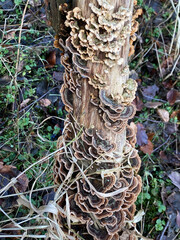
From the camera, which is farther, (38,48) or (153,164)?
(38,48)

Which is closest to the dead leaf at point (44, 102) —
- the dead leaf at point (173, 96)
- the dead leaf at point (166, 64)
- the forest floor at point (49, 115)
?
the forest floor at point (49, 115)

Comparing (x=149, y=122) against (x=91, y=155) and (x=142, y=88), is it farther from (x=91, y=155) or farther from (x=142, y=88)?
(x=91, y=155)

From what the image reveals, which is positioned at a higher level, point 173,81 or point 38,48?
point 38,48

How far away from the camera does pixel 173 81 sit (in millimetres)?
4148

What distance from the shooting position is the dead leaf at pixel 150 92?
392 cm

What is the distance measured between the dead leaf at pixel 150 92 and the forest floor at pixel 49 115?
0.7 inches

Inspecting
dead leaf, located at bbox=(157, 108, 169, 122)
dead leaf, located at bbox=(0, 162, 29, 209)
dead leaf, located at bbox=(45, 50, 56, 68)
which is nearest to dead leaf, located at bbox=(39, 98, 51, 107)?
dead leaf, located at bbox=(45, 50, 56, 68)

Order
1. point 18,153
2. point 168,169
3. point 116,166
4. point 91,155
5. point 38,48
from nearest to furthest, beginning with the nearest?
point 91,155
point 116,166
point 18,153
point 168,169
point 38,48

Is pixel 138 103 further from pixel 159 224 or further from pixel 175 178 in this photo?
pixel 159 224

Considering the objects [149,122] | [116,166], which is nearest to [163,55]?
[149,122]

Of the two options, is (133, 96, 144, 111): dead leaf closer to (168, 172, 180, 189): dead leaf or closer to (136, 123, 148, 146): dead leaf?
(136, 123, 148, 146): dead leaf

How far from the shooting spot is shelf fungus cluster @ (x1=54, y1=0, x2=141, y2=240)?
1643mm

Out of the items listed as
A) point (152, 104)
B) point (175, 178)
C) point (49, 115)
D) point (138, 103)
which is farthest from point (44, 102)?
point (175, 178)

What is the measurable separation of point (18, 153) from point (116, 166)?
1.53 m
